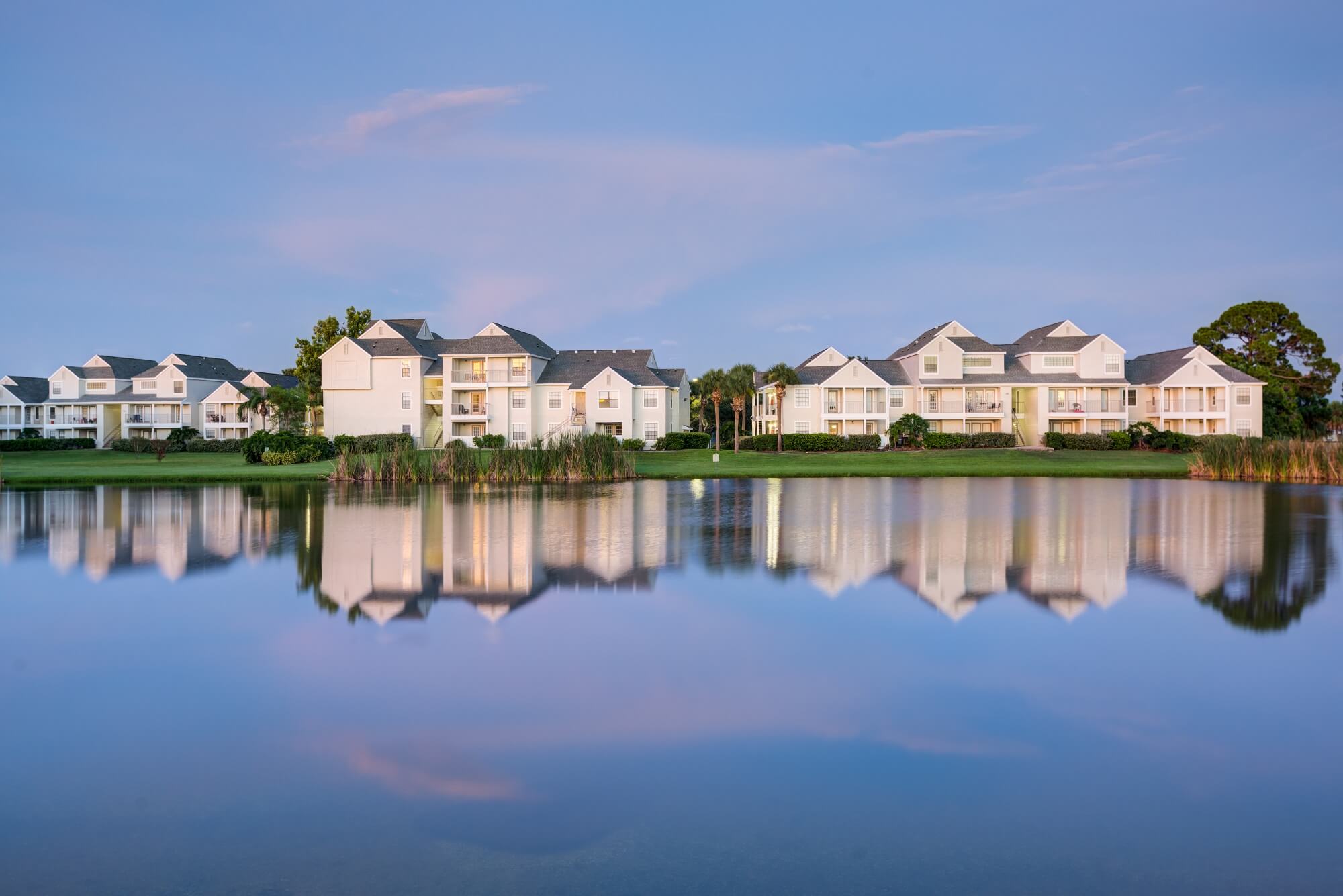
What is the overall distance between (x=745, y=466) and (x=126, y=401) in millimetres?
60782

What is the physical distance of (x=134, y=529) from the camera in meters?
21.8

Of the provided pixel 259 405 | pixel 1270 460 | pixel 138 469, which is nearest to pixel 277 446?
pixel 138 469

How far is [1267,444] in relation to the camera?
131ft

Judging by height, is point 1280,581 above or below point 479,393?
below

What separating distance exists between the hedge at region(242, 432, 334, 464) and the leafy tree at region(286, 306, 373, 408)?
56.7 ft

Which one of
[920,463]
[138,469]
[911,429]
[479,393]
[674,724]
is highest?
[479,393]

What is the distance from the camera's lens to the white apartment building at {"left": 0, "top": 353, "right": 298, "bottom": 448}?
80.9 meters

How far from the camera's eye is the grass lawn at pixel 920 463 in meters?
45.9

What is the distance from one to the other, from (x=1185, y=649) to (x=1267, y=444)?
3685cm

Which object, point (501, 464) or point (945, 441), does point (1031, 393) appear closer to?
point (945, 441)

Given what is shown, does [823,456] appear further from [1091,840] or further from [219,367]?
[219,367]

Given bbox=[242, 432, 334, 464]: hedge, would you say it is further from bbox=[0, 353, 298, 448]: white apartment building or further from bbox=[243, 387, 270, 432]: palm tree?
bbox=[0, 353, 298, 448]: white apartment building

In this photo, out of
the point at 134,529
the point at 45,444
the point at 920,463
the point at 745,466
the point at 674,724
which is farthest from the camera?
the point at 45,444

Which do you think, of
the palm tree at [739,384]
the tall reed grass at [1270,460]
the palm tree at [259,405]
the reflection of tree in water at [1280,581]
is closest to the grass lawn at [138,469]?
the palm tree at [259,405]
